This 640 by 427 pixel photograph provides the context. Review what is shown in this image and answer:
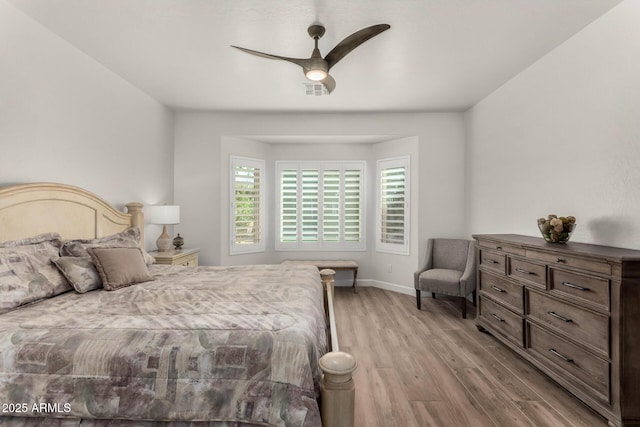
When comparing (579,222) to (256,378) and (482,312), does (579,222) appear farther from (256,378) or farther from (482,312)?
(256,378)

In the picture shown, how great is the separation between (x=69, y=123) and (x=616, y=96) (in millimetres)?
4470

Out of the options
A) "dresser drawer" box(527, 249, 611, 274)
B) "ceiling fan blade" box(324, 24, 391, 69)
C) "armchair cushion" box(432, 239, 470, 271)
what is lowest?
→ "armchair cushion" box(432, 239, 470, 271)

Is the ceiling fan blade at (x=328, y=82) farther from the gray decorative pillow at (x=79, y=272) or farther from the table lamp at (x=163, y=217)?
the table lamp at (x=163, y=217)

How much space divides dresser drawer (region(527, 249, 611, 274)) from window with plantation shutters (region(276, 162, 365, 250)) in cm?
303

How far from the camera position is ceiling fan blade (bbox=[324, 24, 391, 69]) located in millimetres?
2152

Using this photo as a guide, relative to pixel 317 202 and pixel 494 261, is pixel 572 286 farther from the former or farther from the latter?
pixel 317 202

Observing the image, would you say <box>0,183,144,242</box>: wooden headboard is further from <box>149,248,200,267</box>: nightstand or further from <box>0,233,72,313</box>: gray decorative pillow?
<box>149,248,200,267</box>: nightstand

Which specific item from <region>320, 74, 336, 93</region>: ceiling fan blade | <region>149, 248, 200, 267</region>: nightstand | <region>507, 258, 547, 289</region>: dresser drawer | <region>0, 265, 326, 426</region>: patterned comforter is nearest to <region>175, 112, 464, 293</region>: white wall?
<region>149, 248, 200, 267</region>: nightstand

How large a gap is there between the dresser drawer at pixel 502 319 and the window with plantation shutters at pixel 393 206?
5.52ft

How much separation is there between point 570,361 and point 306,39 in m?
3.17

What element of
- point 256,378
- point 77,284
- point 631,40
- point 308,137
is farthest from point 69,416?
point 308,137

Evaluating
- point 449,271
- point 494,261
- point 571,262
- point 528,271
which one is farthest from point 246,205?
point 571,262

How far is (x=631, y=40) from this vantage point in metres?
2.22

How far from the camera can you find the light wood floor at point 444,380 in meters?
2.01
